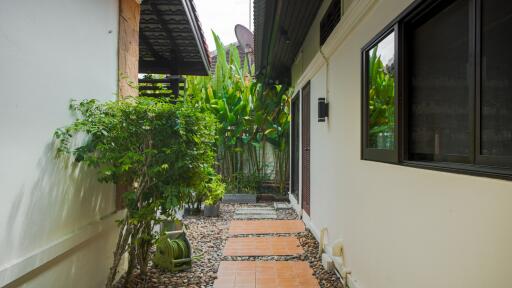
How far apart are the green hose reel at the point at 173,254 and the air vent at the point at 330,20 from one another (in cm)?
278

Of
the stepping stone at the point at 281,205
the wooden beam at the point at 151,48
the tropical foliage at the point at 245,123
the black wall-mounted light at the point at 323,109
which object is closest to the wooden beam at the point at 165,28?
the wooden beam at the point at 151,48

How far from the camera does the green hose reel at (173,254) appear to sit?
360 centimetres

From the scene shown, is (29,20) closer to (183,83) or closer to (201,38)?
(201,38)

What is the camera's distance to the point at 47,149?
2186mm

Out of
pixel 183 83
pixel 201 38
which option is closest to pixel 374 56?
pixel 201 38

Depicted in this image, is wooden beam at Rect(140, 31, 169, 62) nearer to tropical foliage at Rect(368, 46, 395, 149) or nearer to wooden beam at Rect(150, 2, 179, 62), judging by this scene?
wooden beam at Rect(150, 2, 179, 62)

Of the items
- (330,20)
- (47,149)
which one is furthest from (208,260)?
(330,20)

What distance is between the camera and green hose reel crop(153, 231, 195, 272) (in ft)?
11.8

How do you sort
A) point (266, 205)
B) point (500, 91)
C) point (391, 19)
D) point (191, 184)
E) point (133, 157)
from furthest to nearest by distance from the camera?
point (266, 205), point (191, 184), point (133, 157), point (391, 19), point (500, 91)

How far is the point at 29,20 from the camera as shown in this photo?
1.96 metres

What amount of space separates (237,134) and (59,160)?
5992mm

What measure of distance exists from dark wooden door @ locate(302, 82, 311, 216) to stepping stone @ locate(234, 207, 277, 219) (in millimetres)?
802

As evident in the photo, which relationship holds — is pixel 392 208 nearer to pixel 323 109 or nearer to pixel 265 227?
pixel 323 109

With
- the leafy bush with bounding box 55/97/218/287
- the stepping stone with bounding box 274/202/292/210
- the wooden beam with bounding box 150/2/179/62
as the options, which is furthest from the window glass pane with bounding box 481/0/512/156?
the stepping stone with bounding box 274/202/292/210
